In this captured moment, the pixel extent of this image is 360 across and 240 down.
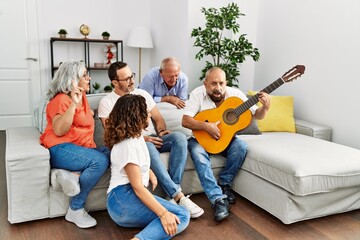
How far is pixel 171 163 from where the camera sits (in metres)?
2.31

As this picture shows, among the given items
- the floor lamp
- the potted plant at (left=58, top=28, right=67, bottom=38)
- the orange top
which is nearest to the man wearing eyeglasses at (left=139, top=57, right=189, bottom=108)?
the orange top

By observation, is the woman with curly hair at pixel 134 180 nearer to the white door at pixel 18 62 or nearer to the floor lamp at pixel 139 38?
the floor lamp at pixel 139 38

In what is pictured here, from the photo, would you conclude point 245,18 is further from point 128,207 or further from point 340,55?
point 128,207

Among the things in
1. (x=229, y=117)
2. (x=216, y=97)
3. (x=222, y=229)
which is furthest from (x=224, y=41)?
(x=222, y=229)

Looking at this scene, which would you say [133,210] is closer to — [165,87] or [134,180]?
[134,180]

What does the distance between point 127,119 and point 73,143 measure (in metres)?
0.48

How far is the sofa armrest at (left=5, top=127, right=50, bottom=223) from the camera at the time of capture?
1.97 metres

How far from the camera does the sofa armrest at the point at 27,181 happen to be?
1.97 metres

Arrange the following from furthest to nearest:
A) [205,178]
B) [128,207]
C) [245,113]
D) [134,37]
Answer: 1. [134,37]
2. [245,113]
3. [205,178]
4. [128,207]

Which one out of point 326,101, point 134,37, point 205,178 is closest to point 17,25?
point 134,37

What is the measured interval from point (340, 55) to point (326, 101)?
17.2 inches

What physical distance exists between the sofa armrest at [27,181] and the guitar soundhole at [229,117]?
1.24 meters

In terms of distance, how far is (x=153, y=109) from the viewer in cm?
257

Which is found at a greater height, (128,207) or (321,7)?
(321,7)
